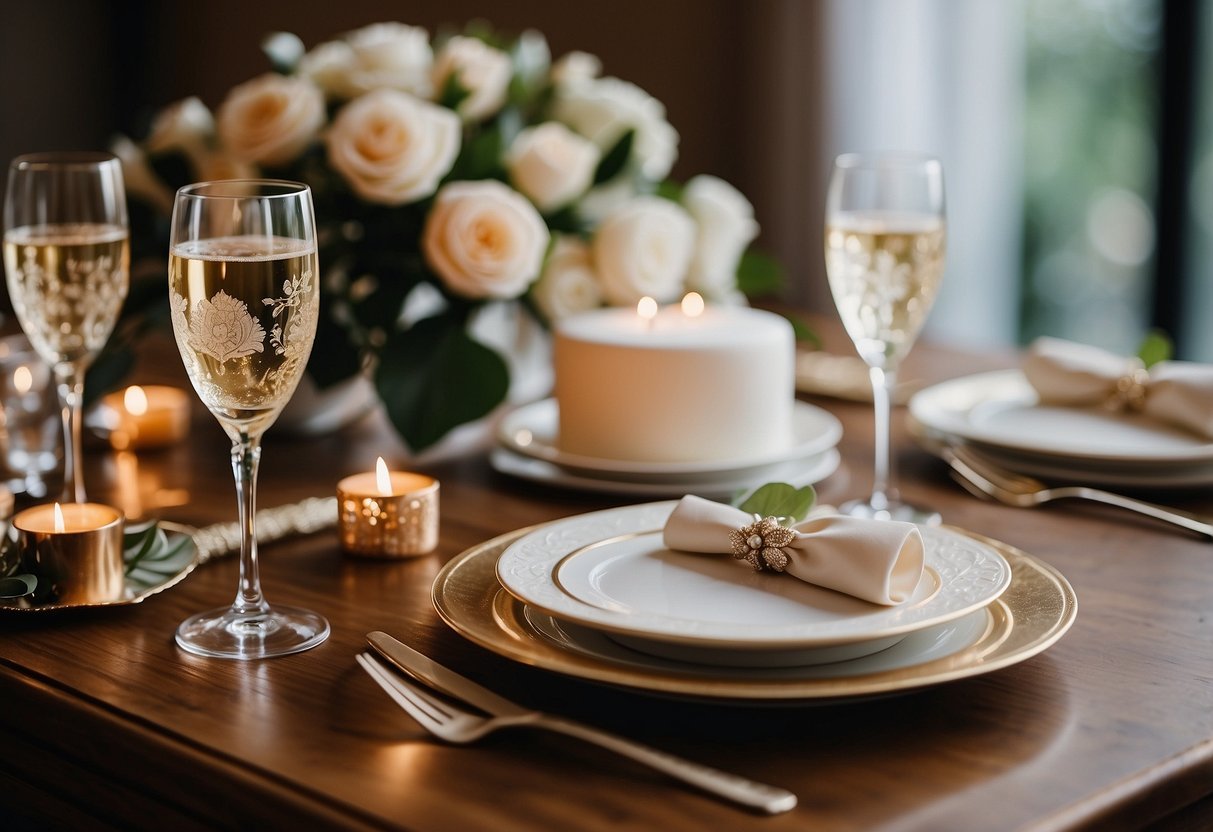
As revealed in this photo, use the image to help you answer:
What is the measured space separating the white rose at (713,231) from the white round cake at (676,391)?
346mm

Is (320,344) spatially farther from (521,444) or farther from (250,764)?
(250,764)

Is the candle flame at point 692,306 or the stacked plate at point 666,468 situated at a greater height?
the candle flame at point 692,306

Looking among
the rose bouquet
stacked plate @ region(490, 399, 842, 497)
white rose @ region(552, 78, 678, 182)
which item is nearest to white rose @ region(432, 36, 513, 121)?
the rose bouquet

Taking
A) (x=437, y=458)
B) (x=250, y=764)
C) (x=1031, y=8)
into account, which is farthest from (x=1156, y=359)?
(x=1031, y=8)

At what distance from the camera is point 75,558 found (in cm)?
97

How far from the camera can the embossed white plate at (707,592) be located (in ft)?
2.52

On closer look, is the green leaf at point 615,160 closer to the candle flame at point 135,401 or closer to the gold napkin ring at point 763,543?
the candle flame at point 135,401

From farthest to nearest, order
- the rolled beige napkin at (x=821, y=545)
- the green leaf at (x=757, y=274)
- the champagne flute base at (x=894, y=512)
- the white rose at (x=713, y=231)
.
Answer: the green leaf at (x=757, y=274)
the white rose at (x=713, y=231)
the champagne flute base at (x=894, y=512)
the rolled beige napkin at (x=821, y=545)

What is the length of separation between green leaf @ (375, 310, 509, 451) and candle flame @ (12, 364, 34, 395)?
1.22 ft

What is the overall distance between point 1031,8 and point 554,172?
277cm

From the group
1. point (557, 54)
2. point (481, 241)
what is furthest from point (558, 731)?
point (557, 54)

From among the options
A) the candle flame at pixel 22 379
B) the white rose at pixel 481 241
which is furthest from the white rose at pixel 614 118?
the candle flame at pixel 22 379

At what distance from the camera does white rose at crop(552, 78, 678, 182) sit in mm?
1668

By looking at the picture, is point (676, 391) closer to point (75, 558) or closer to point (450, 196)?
point (450, 196)
